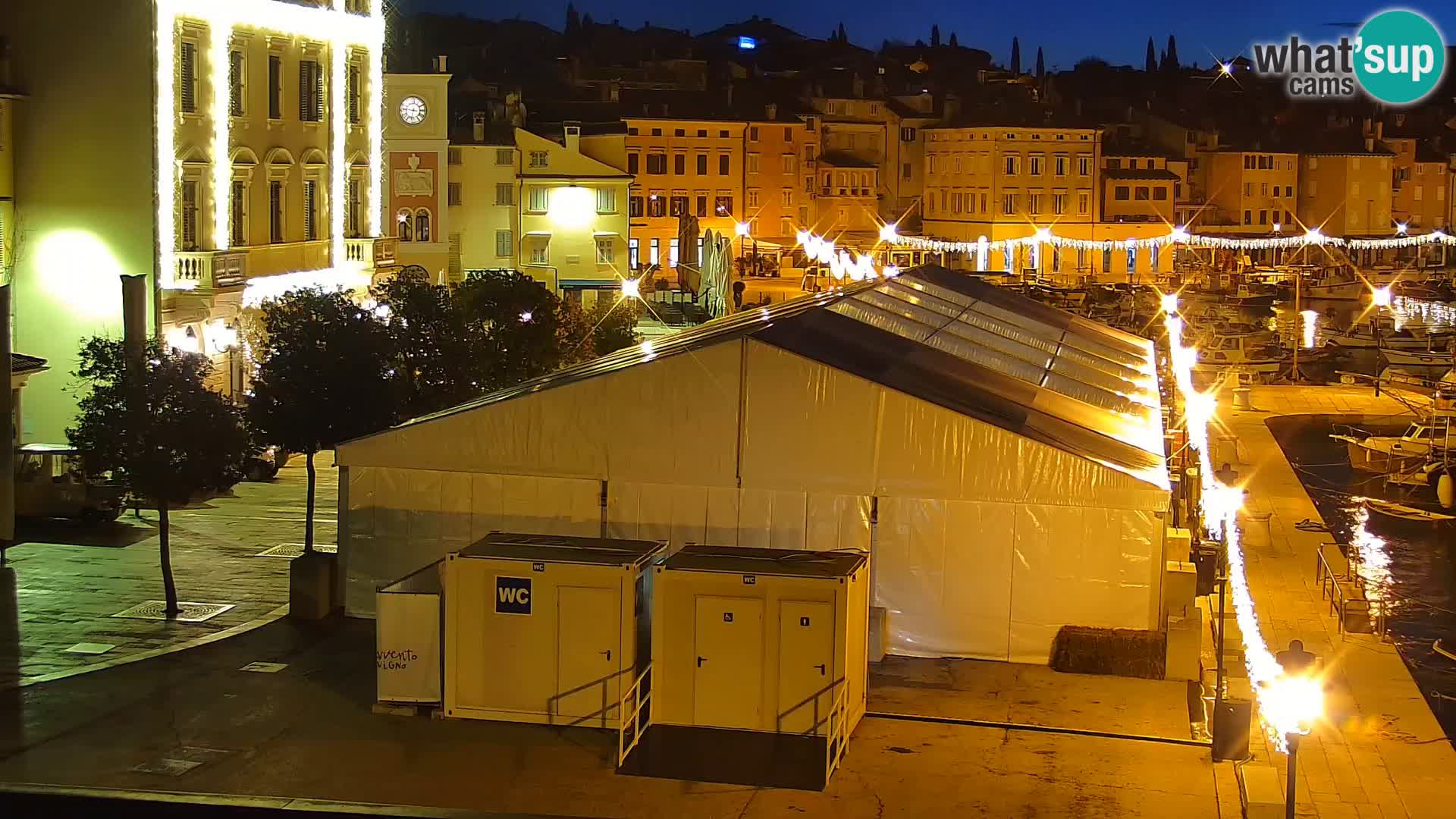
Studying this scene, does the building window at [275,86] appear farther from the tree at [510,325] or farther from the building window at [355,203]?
the tree at [510,325]

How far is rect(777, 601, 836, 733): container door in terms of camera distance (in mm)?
15578

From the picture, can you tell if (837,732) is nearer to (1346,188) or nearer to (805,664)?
(805,664)

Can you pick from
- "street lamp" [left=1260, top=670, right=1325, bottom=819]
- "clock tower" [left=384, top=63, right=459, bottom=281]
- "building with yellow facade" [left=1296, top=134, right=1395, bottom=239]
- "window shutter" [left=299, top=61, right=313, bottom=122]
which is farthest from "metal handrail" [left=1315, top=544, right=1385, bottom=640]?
"building with yellow facade" [left=1296, top=134, right=1395, bottom=239]

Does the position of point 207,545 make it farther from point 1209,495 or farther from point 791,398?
point 1209,495

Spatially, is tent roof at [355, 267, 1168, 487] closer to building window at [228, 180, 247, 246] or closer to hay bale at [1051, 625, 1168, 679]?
hay bale at [1051, 625, 1168, 679]

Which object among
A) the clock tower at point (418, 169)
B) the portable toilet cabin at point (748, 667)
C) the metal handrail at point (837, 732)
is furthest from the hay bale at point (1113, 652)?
the clock tower at point (418, 169)

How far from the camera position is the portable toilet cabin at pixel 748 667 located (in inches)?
611

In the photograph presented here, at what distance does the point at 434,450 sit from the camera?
2011cm

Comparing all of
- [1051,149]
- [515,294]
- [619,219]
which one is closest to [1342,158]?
[1051,149]

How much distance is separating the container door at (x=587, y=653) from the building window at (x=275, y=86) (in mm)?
25571

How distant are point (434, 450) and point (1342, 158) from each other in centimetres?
11103

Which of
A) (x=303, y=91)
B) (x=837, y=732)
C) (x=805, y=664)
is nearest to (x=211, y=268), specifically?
(x=303, y=91)

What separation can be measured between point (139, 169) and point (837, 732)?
948 inches

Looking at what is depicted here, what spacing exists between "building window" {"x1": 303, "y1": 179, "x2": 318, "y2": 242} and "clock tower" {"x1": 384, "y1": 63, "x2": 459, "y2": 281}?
1922 cm
